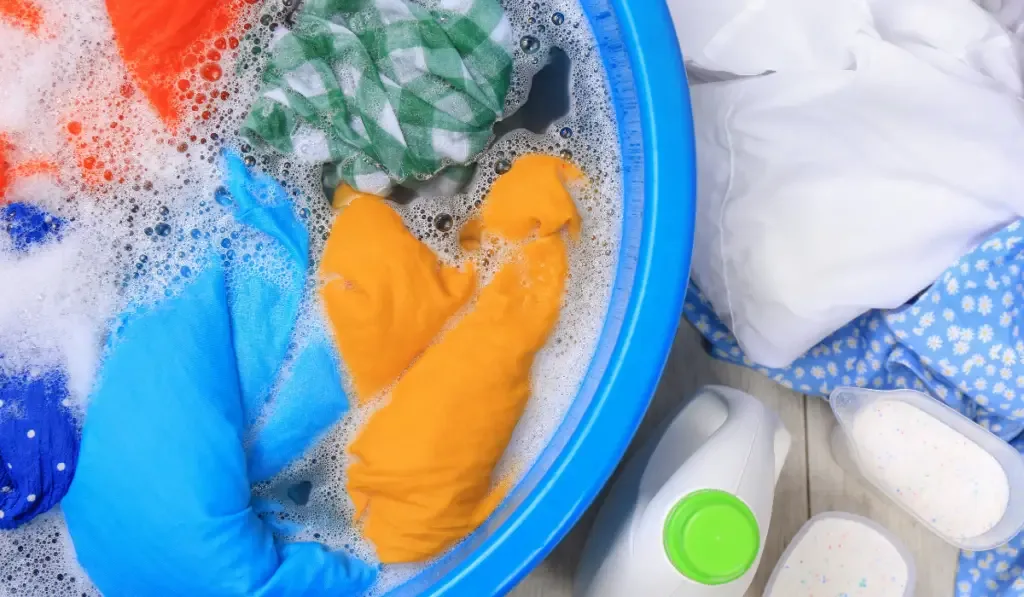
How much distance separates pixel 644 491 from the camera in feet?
2.39

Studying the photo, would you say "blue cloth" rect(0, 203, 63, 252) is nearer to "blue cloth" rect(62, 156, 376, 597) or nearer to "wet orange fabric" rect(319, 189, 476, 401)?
"blue cloth" rect(62, 156, 376, 597)

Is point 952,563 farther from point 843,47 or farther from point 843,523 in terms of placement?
point 843,47

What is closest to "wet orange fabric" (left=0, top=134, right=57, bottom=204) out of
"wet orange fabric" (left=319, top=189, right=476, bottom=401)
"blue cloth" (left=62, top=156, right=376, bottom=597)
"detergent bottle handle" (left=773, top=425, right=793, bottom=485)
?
"blue cloth" (left=62, top=156, right=376, bottom=597)

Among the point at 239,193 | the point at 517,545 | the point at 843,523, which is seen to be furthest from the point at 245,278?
the point at 843,523

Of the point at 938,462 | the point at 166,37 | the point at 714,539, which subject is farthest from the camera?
the point at 938,462

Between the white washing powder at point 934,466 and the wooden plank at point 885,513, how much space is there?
0.18 feet

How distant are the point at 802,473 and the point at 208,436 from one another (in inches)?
23.4

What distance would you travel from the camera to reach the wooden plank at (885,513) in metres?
0.89

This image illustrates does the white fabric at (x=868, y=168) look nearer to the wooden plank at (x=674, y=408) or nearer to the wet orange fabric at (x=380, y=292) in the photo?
the wooden plank at (x=674, y=408)

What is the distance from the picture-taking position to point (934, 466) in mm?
829

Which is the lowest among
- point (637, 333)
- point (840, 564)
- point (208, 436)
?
point (840, 564)

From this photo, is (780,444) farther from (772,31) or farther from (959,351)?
(772,31)

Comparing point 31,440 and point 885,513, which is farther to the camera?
point 885,513

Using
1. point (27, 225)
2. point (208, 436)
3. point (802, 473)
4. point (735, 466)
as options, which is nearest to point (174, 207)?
point (27, 225)
